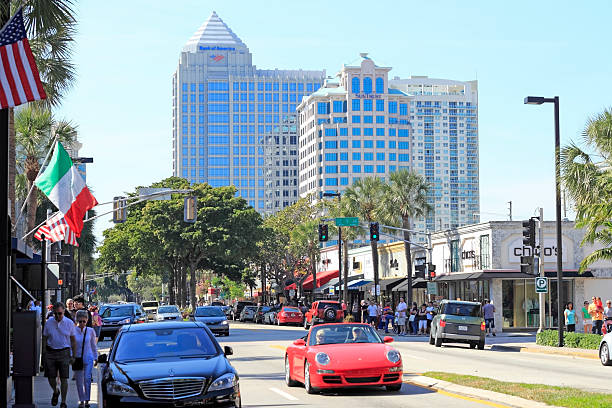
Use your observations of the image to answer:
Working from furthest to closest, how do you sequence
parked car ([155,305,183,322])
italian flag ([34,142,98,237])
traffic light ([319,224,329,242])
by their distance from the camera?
1. traffic light ([319,224,329,242])
2. parked car ([155,305,183,322])
3. italian flag ([34,142,98,237])

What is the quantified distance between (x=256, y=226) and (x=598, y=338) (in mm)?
51042

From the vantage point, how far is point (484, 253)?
199 feet

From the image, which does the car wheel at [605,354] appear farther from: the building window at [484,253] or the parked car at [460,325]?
the building window at [484,253]

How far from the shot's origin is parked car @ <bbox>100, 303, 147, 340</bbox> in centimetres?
4284

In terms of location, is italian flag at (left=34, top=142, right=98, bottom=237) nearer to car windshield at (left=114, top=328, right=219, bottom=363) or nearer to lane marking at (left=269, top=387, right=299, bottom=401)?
lane marking at (left=269, top=387, right=299, bottom=401)

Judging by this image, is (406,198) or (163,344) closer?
(163,344)

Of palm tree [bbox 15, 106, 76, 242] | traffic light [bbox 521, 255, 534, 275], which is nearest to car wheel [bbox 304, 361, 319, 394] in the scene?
traffic light [bbox 521, 255, 534, 275]

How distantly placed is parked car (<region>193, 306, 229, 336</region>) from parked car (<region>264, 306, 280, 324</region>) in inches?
848

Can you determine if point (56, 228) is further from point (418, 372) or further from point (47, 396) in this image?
point (418, 372)

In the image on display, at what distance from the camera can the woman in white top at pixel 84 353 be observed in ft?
53.5

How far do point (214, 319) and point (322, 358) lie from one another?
30643 mm

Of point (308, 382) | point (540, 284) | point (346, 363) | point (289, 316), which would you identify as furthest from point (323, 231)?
point (346, 363)

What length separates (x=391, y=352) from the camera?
707 inches

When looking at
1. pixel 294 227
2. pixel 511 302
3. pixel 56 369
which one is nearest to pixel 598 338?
pixel 56 369
